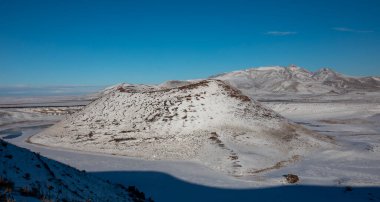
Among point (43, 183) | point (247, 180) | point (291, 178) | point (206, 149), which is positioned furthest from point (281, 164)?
point (43, 183)

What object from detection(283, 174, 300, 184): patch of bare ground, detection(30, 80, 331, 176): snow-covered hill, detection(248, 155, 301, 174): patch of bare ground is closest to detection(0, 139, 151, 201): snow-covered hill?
detection(283, 174, 300, 184): patch of bare ground

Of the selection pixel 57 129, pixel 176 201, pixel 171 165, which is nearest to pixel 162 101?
pixel 57 129

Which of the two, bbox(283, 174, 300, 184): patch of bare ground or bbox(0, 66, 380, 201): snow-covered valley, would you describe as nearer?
bbox(0, 66, 380, 201): snow-covered valley

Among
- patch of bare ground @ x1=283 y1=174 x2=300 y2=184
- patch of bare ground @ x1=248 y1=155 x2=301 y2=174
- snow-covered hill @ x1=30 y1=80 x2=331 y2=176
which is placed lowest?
patch of bare ground @ x1=248 y1=155 x2=301 y2=174

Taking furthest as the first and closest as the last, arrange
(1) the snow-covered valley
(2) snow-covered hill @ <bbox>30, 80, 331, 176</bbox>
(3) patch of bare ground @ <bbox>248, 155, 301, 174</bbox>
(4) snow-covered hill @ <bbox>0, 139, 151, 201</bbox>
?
(2) snow-covered hill @ <bbox>30, 80, 331, 176</bbox>
(3) patch of bare ground @ <bbox>248, 155, 301, 174</bbox>
(1) the snow-covered valley
(4) snow-covered hill @ <bbox>0, 139, 151, 201</bbox>

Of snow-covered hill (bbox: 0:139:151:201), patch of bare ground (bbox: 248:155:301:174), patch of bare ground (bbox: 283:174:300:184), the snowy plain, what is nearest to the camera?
snow-covered hill (bbox: 0:139:151:201)

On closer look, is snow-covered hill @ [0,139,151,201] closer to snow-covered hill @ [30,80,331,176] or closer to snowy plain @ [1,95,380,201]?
snowy plain @ [1,95,380,201]

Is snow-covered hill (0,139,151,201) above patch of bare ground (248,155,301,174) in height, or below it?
above

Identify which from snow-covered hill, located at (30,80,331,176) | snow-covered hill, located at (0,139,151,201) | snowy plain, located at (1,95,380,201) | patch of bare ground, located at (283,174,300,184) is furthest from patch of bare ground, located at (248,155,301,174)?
snow-covered hill, located at (0,139,151,201)

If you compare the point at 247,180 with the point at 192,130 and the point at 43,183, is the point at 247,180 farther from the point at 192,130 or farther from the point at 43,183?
the point at 43,183
